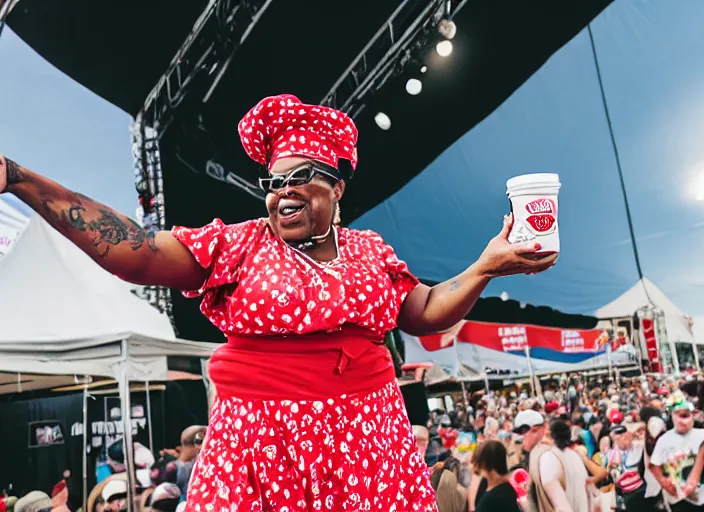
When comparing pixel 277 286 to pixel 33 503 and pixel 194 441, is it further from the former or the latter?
pixel 194 441

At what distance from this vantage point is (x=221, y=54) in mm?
A: 5266

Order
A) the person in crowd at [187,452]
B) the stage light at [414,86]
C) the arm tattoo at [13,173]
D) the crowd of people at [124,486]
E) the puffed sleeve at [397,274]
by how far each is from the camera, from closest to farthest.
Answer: the arm tattoo at [13,173]
the puffed sleeve at [397,274]
the crowd of people at [124,486]
the person in crowd at [187,452]
the stage light at [414,86]

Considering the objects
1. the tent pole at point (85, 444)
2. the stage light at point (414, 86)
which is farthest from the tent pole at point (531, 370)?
the tent pole at point (85, 444)

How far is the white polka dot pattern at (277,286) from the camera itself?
1295mm

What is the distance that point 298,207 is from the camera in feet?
4.67

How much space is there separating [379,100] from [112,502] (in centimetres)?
394

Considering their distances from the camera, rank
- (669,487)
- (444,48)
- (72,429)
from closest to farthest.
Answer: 1. (669,487)
2. (72,429)
3. (444,48)

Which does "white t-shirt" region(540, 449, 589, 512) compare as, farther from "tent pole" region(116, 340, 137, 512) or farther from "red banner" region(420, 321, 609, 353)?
"tent pole" region(116, 340, 137, 512)

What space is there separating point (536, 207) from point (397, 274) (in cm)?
38

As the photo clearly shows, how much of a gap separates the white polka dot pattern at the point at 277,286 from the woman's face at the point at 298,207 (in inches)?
1.4

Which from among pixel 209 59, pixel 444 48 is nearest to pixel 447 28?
pixel 444 48

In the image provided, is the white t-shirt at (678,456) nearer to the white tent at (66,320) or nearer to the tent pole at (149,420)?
the white tent at (66,320)

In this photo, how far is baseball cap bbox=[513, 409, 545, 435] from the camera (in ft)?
17.1

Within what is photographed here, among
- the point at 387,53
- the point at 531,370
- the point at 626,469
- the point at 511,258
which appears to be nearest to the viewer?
the point at 511,258
